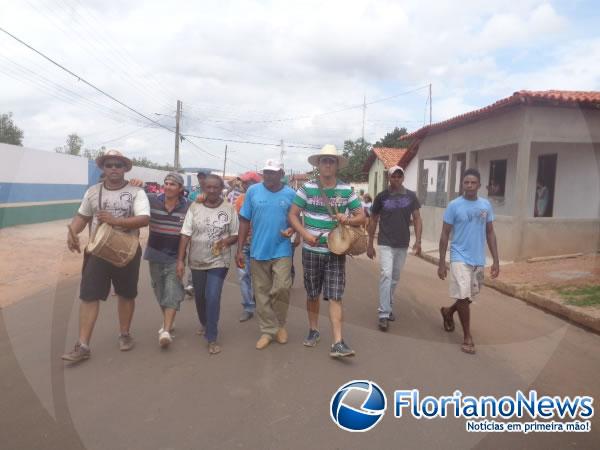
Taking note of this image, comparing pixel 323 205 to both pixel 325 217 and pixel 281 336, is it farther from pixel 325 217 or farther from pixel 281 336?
pixel 281 336

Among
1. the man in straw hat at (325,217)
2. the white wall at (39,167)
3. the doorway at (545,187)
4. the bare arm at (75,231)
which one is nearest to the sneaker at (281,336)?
the man in straw hat at (325,217)

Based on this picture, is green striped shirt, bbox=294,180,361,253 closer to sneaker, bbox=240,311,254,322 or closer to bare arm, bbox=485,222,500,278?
bare arm, bbox=485,222,500,278

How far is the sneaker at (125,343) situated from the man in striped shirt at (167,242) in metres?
0.26

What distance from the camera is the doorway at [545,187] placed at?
1209 cm

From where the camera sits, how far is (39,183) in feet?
52.3

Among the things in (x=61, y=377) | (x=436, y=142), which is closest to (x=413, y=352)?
(x=61, y=377)

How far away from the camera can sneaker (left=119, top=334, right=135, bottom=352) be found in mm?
4168

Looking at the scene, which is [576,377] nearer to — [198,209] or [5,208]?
[198,209]

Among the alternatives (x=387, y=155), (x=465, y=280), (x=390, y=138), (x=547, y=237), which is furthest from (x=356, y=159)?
(x=465, y=280)

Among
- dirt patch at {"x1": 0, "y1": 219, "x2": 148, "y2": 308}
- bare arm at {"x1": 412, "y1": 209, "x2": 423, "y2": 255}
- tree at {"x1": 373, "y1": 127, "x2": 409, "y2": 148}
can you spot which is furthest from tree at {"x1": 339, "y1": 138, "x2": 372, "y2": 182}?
bare arm at {"x1": 412, "y1": 209, "x2": 423, "y2": 255}

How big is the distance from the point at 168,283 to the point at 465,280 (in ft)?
9.22

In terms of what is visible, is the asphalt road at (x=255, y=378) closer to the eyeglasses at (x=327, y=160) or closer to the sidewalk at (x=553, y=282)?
the sidewalk at (x=553, y=282)

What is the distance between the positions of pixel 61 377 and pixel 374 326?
3.05 m

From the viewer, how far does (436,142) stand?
14.6 m
